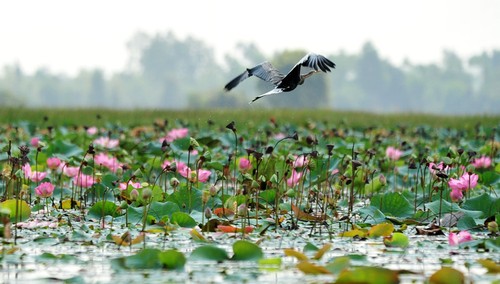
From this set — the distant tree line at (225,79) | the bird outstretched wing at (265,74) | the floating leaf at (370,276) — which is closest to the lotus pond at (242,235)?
the floating leaf at (370,276)

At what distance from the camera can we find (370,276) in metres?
2.31

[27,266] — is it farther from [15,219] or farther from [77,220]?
[77,220]

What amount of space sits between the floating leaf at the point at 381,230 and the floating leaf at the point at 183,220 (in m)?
0.76

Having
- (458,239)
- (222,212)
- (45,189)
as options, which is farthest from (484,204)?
Result: (45,189)

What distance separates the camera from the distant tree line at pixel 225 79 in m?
A: 95.2

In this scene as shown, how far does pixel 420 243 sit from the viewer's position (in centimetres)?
318

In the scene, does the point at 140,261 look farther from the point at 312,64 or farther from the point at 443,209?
the point at 443,209

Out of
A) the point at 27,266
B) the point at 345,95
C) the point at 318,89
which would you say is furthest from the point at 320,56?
the point at 345,95

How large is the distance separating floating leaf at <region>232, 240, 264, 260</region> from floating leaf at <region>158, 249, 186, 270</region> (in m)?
0.21

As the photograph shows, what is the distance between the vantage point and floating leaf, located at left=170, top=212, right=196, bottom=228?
11.5 ft

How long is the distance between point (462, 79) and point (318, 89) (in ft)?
145

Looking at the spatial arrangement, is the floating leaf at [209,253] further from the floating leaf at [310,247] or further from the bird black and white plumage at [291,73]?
the bird black and white plumage at [291,73]

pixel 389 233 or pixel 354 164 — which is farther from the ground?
pixel 354 164

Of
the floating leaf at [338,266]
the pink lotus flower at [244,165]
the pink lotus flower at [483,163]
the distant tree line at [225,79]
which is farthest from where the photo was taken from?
the distant tree line at [225,79]
